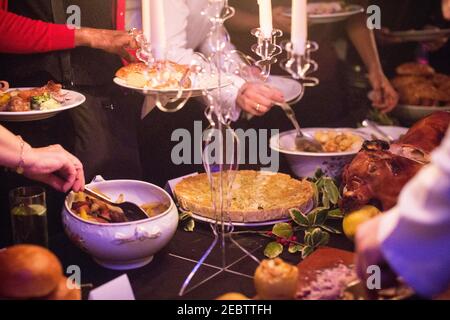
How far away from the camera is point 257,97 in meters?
2.24

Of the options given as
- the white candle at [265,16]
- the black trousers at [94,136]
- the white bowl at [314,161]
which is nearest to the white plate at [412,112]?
the white bowl at [314,161]

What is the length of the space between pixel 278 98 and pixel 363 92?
140cm

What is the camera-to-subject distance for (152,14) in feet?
4.10

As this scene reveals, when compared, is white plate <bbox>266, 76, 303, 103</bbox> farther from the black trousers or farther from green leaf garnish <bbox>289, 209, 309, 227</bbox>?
green leaf garnish <bbox>289, 209, 309, 227</bbox>

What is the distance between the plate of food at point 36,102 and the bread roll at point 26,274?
67cm

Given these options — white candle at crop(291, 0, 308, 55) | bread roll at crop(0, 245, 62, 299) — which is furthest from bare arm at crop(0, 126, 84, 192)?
white candle at crop(291, 0, 308, 55)

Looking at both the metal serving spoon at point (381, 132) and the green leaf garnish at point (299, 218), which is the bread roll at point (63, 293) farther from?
the metal serving spoon at point (381, 132)

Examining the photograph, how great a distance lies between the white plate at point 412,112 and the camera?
119 inches

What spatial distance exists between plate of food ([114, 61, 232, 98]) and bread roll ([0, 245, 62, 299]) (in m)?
0.46

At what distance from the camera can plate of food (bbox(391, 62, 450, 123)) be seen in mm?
3090

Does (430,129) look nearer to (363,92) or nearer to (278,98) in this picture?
(278,98)

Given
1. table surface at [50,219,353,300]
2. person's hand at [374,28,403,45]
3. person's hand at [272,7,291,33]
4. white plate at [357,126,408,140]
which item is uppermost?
person's hand at [272,7,291,33]

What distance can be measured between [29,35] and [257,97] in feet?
2.81

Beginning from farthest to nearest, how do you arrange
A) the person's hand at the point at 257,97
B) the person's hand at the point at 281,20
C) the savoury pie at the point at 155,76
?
the person's hand at the point at 281,20, the person's hand at the point at 257,97, the savoury pie at the point at 155,76
